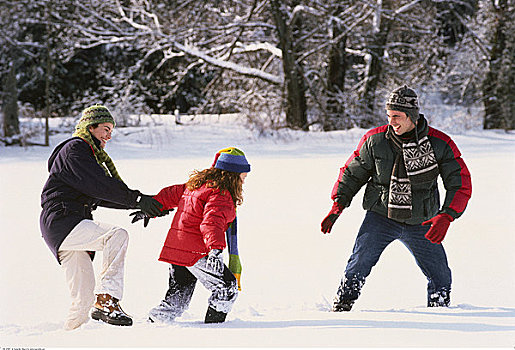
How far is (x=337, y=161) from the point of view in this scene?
11289 mm

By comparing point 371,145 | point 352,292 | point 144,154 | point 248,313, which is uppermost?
point 371,145

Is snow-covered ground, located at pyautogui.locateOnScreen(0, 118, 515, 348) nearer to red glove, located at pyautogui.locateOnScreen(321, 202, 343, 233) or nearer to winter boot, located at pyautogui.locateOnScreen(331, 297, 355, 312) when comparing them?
winter boot, located at pyautogui.locateOnScreen(331, 297, 355, 312)

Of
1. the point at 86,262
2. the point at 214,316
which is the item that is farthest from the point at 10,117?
the point at 214,316

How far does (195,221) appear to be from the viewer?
3381mm

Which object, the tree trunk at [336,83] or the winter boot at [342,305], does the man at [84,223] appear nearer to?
the winter boot at [342,305]

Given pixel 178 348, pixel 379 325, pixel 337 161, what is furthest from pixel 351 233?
pixel 337 161

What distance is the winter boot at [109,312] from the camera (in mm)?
3371

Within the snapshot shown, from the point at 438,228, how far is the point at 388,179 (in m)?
0.42

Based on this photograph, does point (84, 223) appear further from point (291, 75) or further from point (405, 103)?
point (291, 75)

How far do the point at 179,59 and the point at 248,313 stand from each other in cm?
1562

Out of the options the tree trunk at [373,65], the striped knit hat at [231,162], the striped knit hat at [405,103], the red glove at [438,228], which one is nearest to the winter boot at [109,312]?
the striped knit hat at [231,162]

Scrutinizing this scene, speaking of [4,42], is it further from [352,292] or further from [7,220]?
[352,292]

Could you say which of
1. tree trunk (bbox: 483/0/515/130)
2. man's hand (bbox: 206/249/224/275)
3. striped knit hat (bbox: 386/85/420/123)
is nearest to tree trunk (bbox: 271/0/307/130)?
tree trunk (bbox: 483/0/515/130)

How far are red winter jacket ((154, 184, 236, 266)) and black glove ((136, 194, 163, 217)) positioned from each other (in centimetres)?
14
